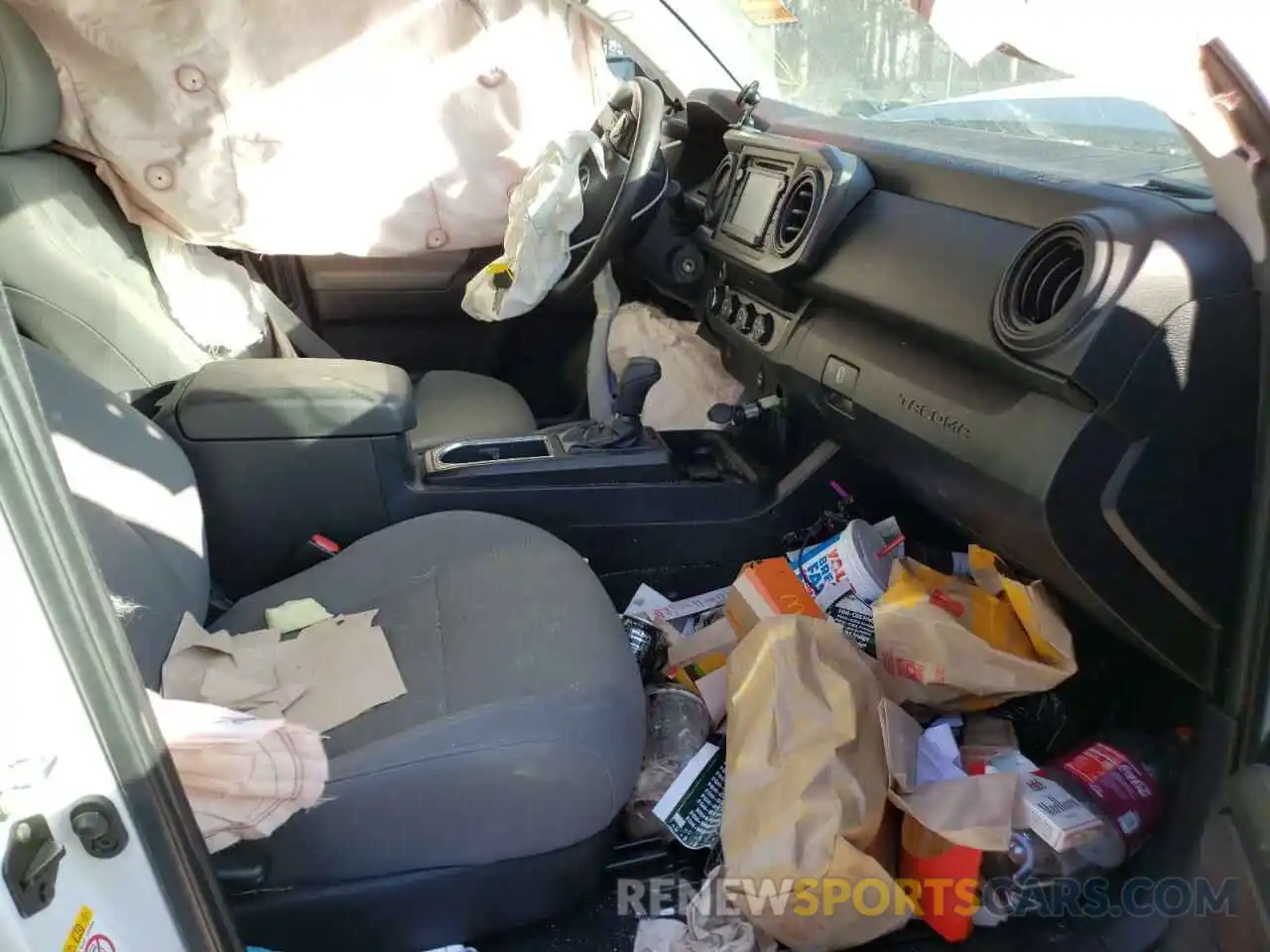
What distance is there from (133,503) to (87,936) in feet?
2.17

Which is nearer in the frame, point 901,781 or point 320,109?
point 901,781

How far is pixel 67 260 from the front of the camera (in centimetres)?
160

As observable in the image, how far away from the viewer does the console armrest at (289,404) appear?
1451mm

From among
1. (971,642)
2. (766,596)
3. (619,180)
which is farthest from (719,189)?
(971,642)

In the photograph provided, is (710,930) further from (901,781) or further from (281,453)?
(281,453)

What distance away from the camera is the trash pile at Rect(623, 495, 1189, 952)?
106 centimetres

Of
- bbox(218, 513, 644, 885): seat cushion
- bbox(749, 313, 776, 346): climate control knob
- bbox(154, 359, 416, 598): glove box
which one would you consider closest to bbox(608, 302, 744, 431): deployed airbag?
bbox(749, 313, 776, 346): climate control knob

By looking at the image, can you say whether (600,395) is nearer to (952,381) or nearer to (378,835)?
(952,381)

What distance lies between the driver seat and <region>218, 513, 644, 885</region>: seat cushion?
0.55m

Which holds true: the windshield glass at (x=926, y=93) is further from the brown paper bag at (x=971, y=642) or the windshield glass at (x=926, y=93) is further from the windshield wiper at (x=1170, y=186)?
the brown paper bag at (x=971, y=642)

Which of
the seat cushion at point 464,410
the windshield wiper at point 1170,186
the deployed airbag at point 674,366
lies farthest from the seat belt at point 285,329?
the windshield wiper at point 1170,186

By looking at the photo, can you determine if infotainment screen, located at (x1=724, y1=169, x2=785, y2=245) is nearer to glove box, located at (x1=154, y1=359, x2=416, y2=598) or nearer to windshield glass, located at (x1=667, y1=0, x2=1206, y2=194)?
windshield glass, located at (x1=667, y1=0, x2=1206, y2=194)

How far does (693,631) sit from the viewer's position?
163 cm

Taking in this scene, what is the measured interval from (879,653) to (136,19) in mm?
1642
